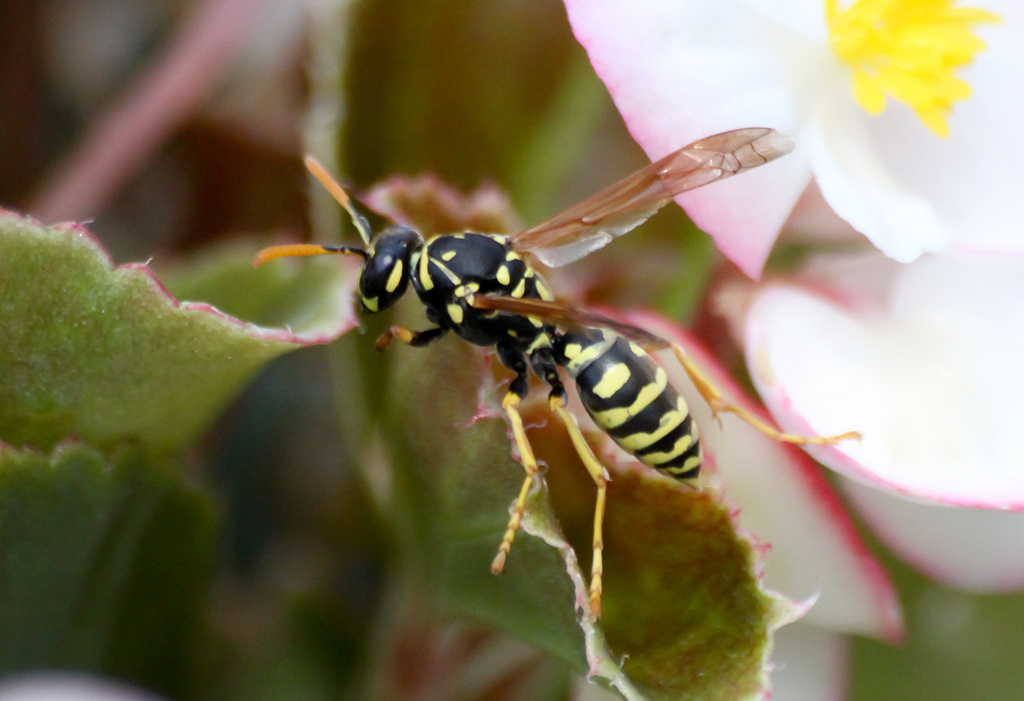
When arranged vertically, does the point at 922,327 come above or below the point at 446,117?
below

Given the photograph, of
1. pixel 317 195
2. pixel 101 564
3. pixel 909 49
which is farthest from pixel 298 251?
pixel 909 49

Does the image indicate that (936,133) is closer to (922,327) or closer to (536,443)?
(922,327)

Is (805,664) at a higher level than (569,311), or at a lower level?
lower

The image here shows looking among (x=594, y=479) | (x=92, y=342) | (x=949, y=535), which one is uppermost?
(x=92, y=342)

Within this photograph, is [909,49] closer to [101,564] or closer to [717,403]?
[717,403]

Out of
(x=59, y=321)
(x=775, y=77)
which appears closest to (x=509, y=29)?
(x=775, y=77)

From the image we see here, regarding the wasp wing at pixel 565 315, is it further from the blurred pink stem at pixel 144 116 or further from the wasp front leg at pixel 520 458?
the blurred pink stem at pixel 144 116

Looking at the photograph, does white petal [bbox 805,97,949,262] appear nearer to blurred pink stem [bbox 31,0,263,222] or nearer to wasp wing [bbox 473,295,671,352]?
wasp wing [bbox 473,295,671,352]

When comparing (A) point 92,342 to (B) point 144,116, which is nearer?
(A) point 92,342
